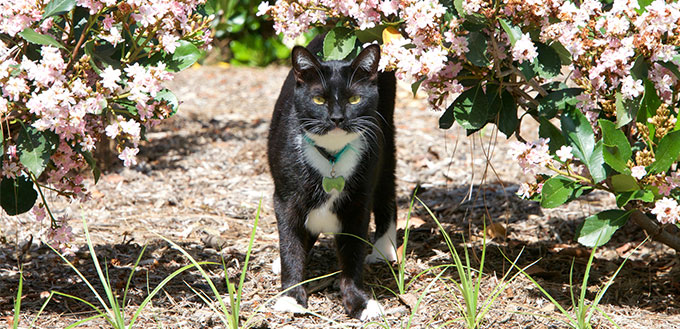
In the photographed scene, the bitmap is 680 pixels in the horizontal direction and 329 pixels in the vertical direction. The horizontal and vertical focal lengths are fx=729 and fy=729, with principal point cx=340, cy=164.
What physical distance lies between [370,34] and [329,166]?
54 cm

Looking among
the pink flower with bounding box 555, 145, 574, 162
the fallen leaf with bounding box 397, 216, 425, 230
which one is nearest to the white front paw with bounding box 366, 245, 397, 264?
the fallen leaf with bounding box 397, 216, 425, 230

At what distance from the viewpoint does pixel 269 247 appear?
3.52 metres

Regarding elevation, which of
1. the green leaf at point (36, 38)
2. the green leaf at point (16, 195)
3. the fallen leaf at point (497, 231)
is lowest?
the fallen leaf at point (497, 231)

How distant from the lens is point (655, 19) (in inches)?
89.2

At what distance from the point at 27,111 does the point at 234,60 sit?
6.08 metres

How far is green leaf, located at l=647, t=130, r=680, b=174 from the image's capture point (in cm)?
238

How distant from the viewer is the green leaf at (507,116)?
2.76 meters

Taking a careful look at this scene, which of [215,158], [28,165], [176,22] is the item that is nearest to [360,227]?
[176,22]

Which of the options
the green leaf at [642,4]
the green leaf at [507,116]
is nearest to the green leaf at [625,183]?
the green leaf at [507,116]

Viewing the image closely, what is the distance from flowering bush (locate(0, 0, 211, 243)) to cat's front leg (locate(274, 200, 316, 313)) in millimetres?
750

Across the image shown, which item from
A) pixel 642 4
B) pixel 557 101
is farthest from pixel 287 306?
pixel 642 4

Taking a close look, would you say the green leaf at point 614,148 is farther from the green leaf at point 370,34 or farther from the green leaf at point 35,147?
the green leaf at point 35,147

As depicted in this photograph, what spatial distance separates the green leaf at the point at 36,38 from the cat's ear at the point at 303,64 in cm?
94

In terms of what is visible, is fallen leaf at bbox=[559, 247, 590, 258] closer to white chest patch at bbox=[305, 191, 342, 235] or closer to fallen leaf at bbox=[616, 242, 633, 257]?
fallen leaf at bbox=[616, 242, 633, 257]
